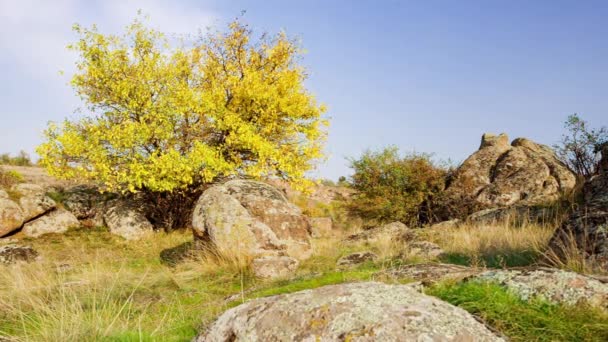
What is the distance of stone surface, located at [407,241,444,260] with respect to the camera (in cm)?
1128

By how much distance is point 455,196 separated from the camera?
22.0m

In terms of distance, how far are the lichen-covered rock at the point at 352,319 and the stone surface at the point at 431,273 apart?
4.77 ft

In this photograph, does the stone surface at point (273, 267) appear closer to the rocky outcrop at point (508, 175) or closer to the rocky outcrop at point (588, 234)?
the rocky outcrop at point (588, 234)

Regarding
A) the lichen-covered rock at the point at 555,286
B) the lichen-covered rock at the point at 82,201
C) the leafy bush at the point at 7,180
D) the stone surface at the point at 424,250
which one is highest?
the leafy bush at the point at 7,180

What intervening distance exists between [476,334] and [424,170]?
21.5 meters

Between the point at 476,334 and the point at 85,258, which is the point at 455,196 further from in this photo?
the point at 476,334

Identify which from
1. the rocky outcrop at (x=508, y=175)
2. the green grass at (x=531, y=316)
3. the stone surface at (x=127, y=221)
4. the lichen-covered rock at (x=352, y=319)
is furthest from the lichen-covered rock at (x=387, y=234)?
the lichen-covered rock at (x=352, y=319)

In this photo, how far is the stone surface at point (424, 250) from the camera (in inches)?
444

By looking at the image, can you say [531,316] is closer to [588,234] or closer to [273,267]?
[588,234]

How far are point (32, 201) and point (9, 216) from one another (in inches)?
49.3

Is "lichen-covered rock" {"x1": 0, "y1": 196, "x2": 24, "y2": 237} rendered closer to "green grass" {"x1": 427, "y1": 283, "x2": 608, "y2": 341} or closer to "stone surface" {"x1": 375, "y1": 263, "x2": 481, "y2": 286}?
"stone surface" {"x1": 375, "y1": 263, "x2": 481, "y2": 286}

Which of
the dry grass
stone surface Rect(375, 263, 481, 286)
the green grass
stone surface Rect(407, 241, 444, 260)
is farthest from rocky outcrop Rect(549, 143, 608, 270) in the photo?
the green grass

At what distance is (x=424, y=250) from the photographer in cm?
1194

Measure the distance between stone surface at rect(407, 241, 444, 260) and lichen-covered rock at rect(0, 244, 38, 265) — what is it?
11606 mm
